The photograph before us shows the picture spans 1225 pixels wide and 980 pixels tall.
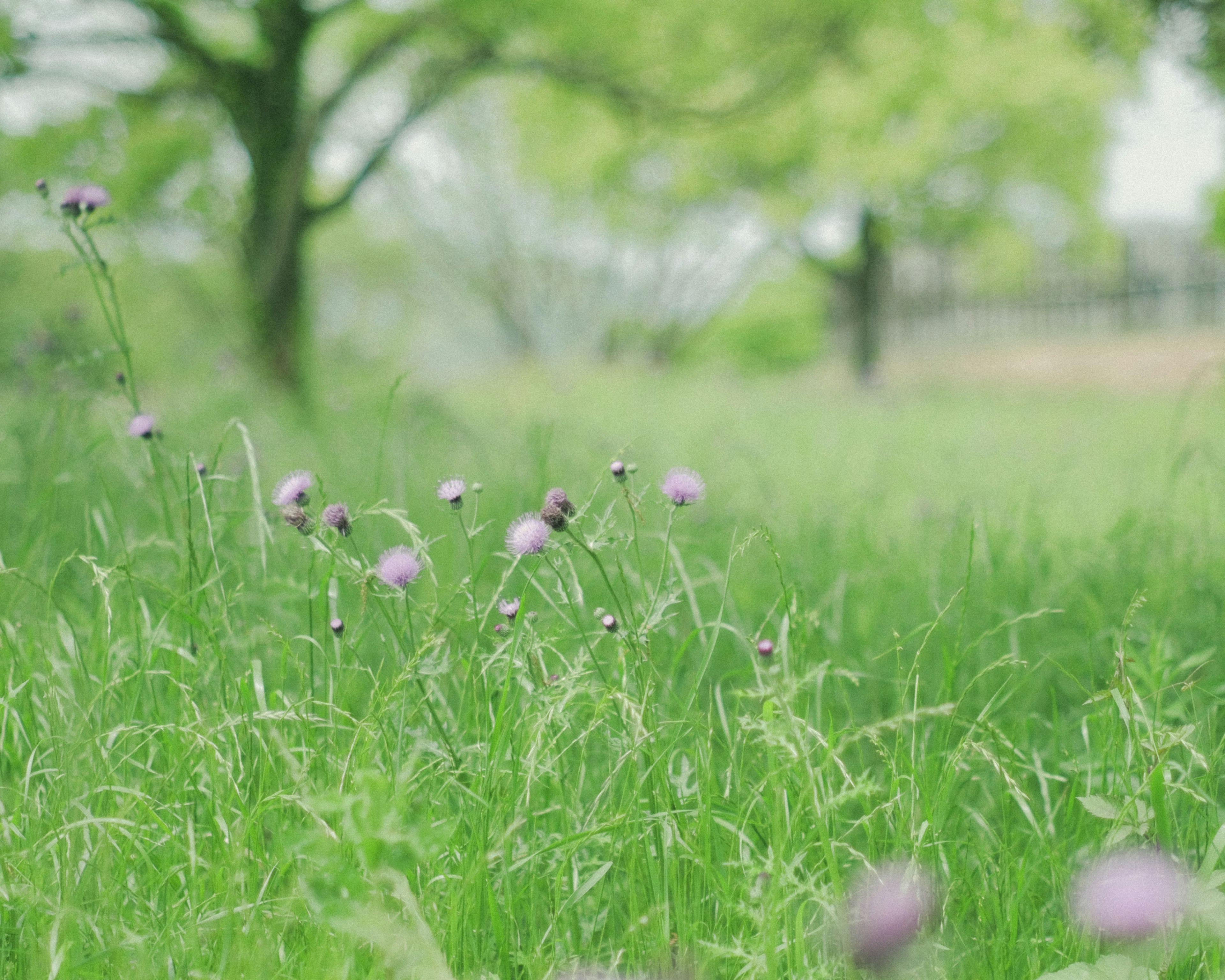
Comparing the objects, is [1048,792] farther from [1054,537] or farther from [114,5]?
[114,5]

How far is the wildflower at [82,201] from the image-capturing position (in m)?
1.44

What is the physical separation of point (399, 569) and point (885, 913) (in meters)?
0.61

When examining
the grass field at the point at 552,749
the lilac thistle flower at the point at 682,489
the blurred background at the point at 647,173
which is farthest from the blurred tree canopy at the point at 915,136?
the lilac thistle flower at the point at 682,489

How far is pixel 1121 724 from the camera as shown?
1.32 m

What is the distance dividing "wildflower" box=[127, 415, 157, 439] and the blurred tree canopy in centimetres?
409

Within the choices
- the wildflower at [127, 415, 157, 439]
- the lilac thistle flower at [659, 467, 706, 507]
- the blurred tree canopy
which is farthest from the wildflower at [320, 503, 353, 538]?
the blurred tree canopy

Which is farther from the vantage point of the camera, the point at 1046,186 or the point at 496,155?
the point at 496,155

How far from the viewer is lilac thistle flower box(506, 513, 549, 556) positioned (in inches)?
38.2

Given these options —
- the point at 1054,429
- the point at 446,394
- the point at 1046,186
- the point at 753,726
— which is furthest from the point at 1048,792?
the point at 1046,186

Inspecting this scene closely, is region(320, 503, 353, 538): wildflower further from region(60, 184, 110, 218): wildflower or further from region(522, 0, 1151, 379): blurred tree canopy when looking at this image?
region(522, 0, 1151, 379): blurred tree canopy

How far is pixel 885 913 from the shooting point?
2.19 ft

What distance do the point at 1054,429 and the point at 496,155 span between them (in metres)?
18.2

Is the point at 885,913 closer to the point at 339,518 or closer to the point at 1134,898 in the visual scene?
the point at 1134,898

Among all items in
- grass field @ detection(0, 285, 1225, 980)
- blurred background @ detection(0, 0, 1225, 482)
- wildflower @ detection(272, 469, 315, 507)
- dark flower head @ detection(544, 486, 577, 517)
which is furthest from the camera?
blurred background @ detection(0, 0, 1225, 482)
